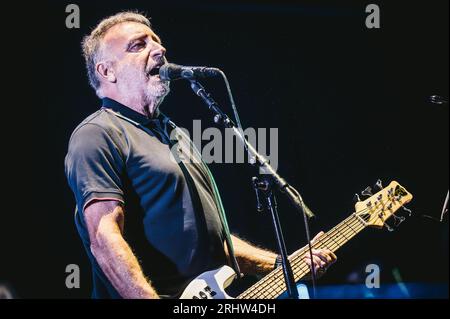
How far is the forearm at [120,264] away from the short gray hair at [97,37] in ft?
2.84

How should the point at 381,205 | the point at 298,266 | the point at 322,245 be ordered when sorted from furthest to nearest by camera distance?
the point at 381,205
the point at 322,245
the point at 298,266

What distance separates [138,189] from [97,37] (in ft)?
2.62

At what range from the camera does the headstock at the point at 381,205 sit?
2.53 meters

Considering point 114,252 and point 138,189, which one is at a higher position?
point 138,189

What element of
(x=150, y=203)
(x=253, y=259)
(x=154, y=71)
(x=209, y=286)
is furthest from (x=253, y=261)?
(x=154, y=71)

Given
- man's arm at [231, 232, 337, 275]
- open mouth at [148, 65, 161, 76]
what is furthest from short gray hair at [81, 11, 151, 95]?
man's arm at [231, 232, 337, 275]

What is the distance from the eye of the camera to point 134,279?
1.76 metres

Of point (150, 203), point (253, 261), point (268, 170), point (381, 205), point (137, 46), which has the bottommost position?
point (253, 261)

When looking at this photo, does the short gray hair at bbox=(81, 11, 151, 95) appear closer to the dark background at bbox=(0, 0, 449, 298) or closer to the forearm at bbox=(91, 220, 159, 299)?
the dark background at bbox=(0, 0, 449, 298)

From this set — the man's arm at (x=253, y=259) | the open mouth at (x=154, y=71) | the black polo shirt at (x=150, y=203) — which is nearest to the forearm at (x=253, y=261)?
the man's arm at (x=253, y=259)

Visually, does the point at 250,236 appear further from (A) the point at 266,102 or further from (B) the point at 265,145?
(A) the point at 266,102

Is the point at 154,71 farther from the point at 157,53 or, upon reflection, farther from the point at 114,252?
the point at 114,252

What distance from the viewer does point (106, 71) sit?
236 centimetres
